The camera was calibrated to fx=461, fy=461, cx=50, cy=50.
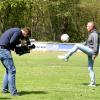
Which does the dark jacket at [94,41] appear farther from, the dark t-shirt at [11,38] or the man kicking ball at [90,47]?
the dark t-shirt at [11,38]

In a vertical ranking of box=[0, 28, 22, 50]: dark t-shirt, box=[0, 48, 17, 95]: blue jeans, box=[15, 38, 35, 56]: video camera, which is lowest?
box=[0, 48, 17, 95]: blue jeans

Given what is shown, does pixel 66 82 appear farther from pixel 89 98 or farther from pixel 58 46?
pixel 58 46

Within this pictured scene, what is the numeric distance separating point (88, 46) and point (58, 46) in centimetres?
3892

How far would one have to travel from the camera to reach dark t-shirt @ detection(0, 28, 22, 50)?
1262 cm

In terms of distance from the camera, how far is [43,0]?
248 ft

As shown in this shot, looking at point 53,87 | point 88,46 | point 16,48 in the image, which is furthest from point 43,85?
point 16,48

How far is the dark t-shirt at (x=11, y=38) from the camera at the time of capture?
12625mm

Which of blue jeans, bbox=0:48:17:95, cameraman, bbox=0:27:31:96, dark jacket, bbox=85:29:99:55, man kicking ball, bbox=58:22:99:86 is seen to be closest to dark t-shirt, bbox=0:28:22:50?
cameraman, bbox=0:27:31:96

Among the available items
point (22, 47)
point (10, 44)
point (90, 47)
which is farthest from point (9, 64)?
point (90, 47)

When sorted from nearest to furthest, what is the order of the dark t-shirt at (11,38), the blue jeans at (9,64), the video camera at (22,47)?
the dark t-shirt at (11,38)
the blue jeans at (9,64)
the video camera at (22,47)

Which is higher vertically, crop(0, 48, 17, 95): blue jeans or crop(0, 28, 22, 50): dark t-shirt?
crop(0, 28, 22, 50): dark t-shirt

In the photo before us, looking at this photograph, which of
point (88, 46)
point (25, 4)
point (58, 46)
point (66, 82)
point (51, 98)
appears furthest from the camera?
point (25, 4)

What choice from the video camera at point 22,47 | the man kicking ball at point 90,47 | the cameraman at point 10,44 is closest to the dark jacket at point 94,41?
the man kicking ball at point 90,47

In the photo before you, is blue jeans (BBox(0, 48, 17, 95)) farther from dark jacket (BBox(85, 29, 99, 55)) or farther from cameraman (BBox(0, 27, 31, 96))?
dark jacket (BBox(85, 29, 99, 55))
